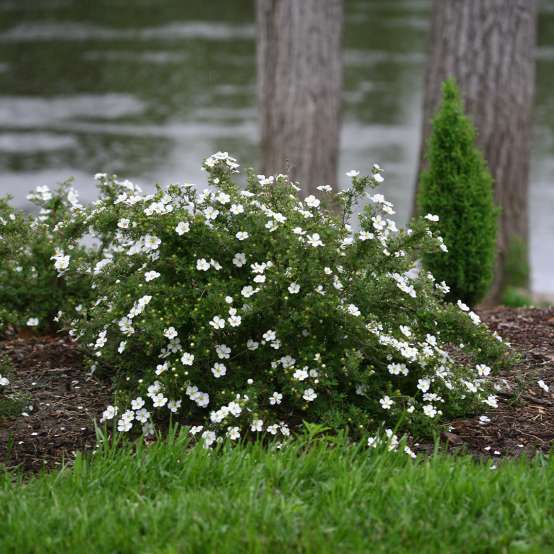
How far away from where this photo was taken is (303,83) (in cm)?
760

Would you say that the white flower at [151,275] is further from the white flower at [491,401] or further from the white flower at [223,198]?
the white flower at [491,401]

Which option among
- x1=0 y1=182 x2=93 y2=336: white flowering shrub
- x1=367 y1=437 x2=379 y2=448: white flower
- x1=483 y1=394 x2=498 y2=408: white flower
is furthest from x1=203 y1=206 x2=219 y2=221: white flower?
x1=483 y1=394 x2=498 y2=408: white flower

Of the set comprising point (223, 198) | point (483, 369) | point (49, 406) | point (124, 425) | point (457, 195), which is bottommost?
point (49, 406)

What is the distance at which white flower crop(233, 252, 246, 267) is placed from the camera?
4129mm

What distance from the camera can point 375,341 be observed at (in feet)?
13.4

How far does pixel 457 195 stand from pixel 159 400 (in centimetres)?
285

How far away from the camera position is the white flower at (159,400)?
393 centimetres

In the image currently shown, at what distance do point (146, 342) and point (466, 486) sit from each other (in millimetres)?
1424

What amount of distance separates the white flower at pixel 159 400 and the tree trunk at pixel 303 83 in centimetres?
386

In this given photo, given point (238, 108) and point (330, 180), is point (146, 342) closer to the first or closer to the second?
point (330, 180)

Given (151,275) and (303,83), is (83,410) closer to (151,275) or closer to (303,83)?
(151,275)

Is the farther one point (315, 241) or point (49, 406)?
point (49, 406)

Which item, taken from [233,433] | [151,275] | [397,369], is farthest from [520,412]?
[151,275]

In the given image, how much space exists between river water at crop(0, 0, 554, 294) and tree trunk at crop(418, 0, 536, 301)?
120 inches
